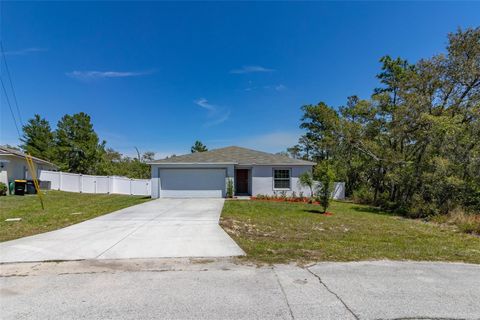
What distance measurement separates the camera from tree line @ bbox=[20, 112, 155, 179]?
31.0 m

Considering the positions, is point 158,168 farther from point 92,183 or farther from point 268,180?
point 92,183

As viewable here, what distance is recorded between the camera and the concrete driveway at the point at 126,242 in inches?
212

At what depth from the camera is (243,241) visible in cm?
654

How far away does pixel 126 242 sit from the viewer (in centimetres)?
635

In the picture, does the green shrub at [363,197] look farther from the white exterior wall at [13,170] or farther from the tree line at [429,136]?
the white exterior wall at [13,170]

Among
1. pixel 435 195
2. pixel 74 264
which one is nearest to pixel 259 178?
pixel 435 195

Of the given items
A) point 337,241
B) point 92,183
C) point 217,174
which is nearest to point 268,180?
point 217,174

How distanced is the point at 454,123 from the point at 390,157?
4135 millimetres

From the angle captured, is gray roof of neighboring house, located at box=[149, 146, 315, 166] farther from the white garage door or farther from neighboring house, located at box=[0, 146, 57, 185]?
neighboring house, located at box=[0, 146, 57, 185]

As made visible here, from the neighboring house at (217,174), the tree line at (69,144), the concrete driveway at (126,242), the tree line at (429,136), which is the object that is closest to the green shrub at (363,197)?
the tree line at (429,136)

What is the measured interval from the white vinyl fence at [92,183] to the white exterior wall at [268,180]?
1168 cm

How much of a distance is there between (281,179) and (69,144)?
26765mm

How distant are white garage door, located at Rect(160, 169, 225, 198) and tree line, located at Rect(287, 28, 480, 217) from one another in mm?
7248

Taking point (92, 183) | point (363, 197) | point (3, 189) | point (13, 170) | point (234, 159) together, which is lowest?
point (363, 197)
